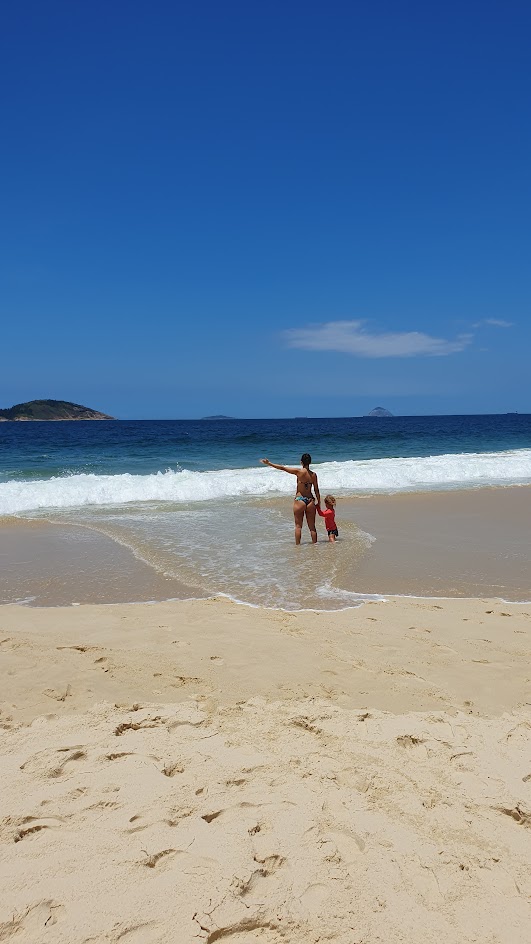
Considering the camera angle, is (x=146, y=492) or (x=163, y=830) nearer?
(x=163, y=830)

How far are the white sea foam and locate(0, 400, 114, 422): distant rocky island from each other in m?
86.7

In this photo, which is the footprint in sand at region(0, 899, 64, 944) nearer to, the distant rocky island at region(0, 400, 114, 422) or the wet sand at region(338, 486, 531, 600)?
the wet sand at region(338, 486, 531, 600)

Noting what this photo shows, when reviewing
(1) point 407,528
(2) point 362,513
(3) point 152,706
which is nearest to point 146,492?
(2) point 362,513

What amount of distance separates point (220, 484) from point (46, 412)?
95.9 metres

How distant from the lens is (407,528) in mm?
11391

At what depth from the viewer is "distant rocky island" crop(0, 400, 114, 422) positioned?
100000 mm

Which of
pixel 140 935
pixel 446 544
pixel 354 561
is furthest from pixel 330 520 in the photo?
pixel 140 935

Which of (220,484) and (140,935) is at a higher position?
(220,484)

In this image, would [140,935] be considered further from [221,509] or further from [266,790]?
[221,509]

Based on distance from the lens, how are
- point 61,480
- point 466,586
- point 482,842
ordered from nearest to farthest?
1. point 482,842
2. point 466,586
3. point 61,480

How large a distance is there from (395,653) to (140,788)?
2663mm

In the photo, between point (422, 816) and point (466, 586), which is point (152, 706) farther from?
point (466, 586)

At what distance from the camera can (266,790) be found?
297cm

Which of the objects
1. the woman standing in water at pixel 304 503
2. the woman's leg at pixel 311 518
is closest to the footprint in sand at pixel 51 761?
the woman standing in water at pixel 304 503
